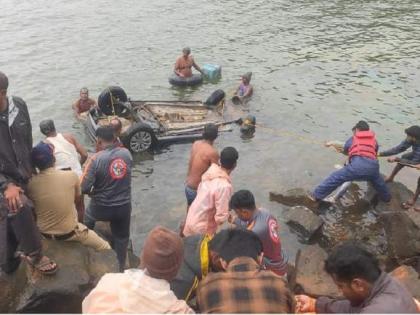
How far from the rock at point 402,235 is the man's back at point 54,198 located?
561 cm

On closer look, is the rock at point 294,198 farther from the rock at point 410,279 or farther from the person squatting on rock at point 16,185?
the person squatting on rock at point 16,185

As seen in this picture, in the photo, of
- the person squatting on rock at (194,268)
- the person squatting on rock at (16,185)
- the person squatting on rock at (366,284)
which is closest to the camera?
the person squatting on rock at (366,284)

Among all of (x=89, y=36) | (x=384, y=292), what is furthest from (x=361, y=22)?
(x=384, y=292)

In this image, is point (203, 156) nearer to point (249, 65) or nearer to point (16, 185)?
point (16, 185)

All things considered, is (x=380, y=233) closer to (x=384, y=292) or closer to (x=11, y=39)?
(x=384, y=292)

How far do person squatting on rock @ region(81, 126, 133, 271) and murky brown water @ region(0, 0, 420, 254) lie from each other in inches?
82.6

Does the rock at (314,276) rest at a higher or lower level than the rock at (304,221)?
higher

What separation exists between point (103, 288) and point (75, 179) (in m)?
2.89

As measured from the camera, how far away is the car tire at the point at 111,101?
13.2 m

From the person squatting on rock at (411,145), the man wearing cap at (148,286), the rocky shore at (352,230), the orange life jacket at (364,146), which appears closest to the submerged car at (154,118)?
the rocky shore at (352,230)

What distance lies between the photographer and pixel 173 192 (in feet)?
34.8

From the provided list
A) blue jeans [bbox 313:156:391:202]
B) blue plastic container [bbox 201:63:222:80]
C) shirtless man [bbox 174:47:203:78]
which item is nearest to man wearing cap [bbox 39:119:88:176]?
blue jeans [bbox 313:156:391:202]

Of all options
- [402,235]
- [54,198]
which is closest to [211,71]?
[402,235]

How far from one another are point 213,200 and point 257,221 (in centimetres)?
98
